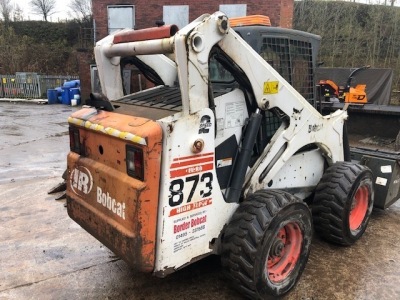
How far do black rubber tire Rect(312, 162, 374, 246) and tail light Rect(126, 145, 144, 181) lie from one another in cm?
202

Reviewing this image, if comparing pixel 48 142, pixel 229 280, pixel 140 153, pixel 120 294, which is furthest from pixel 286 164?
pixel 48 142

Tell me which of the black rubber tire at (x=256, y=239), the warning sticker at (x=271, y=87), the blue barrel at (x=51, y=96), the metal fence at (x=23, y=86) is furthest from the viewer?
the metal fence at (x=23, y=86)

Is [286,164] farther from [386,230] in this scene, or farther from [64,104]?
[64,104]

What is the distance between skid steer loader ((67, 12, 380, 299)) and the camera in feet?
7.87

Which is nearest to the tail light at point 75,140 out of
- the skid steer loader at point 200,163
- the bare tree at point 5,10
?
the skid steer loader at point 200,163

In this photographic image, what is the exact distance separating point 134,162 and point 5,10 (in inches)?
1580

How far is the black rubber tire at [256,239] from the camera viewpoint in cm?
263

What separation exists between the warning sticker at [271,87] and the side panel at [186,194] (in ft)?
1.96

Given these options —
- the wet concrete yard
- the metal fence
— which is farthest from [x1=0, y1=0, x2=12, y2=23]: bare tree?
the wet concrete yard

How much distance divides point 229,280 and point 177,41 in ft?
5.97

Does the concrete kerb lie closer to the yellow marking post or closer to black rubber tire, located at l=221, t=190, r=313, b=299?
the yellow marking post

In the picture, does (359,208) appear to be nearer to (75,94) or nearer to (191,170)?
(191,170)

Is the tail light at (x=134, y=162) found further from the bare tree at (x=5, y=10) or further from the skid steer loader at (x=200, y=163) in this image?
the bare tree at (x=5, y=10)

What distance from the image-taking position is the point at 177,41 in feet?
7.64
